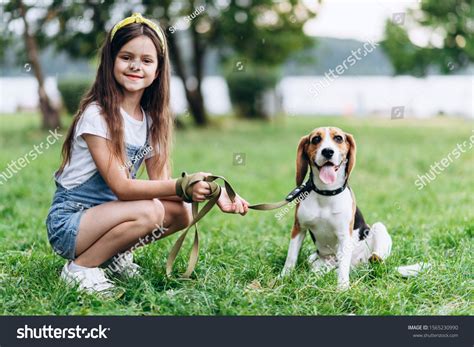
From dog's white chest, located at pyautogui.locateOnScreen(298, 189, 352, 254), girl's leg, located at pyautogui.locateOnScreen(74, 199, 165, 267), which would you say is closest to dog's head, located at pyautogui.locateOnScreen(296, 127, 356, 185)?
dog's white chest, located at pyautogui.locateOnScreen(298, 189, 352, 254)

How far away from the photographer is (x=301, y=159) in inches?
114

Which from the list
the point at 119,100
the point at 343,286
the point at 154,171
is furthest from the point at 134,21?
the point at 343,286

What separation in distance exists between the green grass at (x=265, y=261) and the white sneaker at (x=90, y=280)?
5cm

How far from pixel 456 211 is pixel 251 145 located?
503cm

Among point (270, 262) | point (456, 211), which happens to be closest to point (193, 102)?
point (456, 211)

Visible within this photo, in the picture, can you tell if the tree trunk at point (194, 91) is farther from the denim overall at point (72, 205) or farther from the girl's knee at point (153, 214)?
the girl's knee at point (153, 214)

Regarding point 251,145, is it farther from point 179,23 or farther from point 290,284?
point 290,284

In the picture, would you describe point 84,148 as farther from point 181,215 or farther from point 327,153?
point 327,153

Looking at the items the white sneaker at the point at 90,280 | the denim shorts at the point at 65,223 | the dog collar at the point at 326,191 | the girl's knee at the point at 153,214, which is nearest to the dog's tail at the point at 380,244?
the dog collar at the point at 326,191

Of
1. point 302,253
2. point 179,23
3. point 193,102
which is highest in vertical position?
point 179,23

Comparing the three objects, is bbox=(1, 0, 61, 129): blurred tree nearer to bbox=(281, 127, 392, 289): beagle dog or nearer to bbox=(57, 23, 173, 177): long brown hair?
bbox=(57, 23, 173, 177): long brown hair

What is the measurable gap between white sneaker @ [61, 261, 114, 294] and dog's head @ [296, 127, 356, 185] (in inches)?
42.0

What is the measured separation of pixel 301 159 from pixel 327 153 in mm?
214
